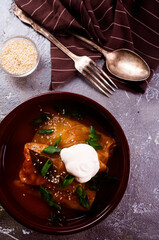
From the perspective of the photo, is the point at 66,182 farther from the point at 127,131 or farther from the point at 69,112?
the point at 127,131

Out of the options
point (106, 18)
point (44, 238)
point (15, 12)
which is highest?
point (15, 12)

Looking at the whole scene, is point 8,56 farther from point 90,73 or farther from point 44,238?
point 44,238

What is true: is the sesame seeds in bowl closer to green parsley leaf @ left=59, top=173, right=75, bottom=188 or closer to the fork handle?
the fork handle

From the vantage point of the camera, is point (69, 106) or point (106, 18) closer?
point (69, 106)

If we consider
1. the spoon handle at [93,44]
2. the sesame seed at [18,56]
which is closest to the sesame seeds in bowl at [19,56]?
the sesame seed at [18,56]

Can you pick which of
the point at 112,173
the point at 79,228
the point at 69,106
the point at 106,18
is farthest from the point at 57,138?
the point at 106,18
